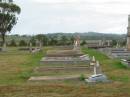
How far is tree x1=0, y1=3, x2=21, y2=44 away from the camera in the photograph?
170 feet

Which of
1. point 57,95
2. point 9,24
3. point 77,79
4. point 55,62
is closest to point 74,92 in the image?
point 57,95

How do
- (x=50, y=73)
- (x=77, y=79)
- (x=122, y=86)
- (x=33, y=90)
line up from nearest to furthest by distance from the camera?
(x=33, y=90) → (x=122, y=86) → (x=77, y=79) → (x=50, y=73)

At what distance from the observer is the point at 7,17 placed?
52094 mm

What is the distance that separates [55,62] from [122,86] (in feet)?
33.5

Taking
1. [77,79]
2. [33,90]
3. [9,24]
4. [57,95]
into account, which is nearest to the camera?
[57,95]

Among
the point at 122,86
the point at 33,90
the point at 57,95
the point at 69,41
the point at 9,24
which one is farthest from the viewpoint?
the point at 69,41

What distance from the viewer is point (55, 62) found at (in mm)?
24312

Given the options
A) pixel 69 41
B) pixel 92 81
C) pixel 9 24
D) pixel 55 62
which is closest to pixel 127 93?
pixel 92 81

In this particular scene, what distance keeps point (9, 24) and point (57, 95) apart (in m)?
41.2

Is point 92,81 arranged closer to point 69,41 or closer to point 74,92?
point 74,92

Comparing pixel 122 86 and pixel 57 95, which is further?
pixel 122 86

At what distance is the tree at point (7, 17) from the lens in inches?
2042

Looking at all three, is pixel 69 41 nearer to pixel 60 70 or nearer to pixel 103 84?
pixel 60 70

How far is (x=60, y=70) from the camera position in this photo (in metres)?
20.0
